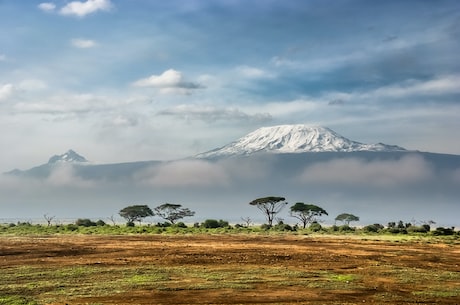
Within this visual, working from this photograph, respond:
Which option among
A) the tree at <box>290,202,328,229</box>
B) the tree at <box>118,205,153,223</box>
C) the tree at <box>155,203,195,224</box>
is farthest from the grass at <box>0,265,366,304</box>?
the tree at <box>118,205,153,223</box>

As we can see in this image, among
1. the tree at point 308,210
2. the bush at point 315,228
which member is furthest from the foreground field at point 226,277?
the tree at point 308,210

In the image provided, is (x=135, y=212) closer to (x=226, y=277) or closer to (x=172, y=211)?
(x=172, y=211)

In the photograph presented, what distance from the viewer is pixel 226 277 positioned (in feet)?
102

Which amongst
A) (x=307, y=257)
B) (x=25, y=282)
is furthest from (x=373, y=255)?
(x=25, y=282)

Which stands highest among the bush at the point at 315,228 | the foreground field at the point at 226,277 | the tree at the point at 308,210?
the tree at the point at 308,210

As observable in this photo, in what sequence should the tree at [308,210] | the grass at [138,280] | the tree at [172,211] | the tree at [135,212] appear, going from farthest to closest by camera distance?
the tree at [135,212] < the tree at [172,211] < the tree at [308,210] < the grass at [138,280]

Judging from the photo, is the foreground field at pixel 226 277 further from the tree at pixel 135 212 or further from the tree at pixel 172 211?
the tree at pixel 135 212

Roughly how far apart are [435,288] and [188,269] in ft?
51.6

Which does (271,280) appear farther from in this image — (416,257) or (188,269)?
(416,257)

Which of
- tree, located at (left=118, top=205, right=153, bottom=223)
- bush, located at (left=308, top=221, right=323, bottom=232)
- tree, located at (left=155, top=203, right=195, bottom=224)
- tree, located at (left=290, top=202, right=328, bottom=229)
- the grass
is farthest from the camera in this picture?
tree, located at (left=118, top=205, right=153, bottom=223)

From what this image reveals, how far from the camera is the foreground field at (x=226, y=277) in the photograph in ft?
82.7

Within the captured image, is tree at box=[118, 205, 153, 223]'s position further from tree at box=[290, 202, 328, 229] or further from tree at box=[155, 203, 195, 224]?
tree at box=[290, 202, 328, 229]

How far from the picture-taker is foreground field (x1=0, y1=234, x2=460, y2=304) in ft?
82.7

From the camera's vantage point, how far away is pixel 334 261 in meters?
40.6
